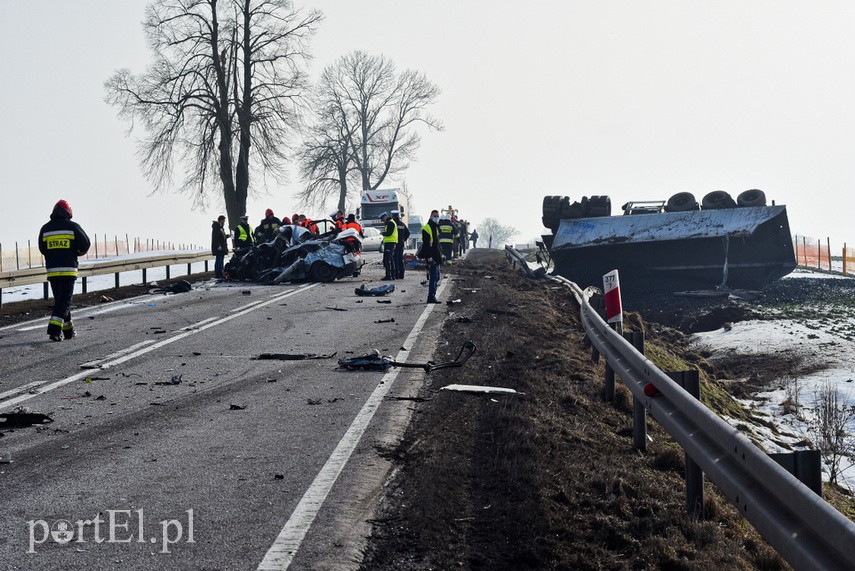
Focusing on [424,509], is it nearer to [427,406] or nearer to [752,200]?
[427,406]

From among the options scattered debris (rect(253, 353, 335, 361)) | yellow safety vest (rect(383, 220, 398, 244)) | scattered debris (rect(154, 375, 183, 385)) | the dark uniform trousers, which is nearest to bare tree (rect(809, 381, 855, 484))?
scattered debris (rect(253, 353, 335, 361))

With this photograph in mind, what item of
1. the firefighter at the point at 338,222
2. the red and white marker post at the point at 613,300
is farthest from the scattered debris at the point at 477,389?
the firefighter at the point at 338,222

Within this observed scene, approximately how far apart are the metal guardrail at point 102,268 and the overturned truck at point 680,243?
10.8 metres

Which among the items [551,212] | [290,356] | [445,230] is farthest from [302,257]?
[290,356]

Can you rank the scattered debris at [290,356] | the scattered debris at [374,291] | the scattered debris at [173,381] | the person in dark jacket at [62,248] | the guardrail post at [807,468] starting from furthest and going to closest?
the scattered debris at [374,291] → the person in dark jacket at [62,248] → the scattered debris at [290,356] → the scattered debris at [173,381] → the guardrail post at [807,468]

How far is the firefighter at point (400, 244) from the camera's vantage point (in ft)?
77.1

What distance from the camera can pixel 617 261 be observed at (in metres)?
27.3

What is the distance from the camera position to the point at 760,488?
4070 millimetres

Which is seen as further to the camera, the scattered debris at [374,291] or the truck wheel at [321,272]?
the truck wheel at [321,272]

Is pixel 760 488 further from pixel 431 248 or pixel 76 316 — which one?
pixel 76 316

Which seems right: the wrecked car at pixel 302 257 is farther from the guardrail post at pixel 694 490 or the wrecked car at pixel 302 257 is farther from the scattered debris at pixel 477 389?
the guardrail post at pixel 694 490

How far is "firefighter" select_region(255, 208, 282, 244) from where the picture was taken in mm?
25750

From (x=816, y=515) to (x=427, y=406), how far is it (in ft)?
17.1

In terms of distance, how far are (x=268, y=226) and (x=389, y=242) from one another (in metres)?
3.89
